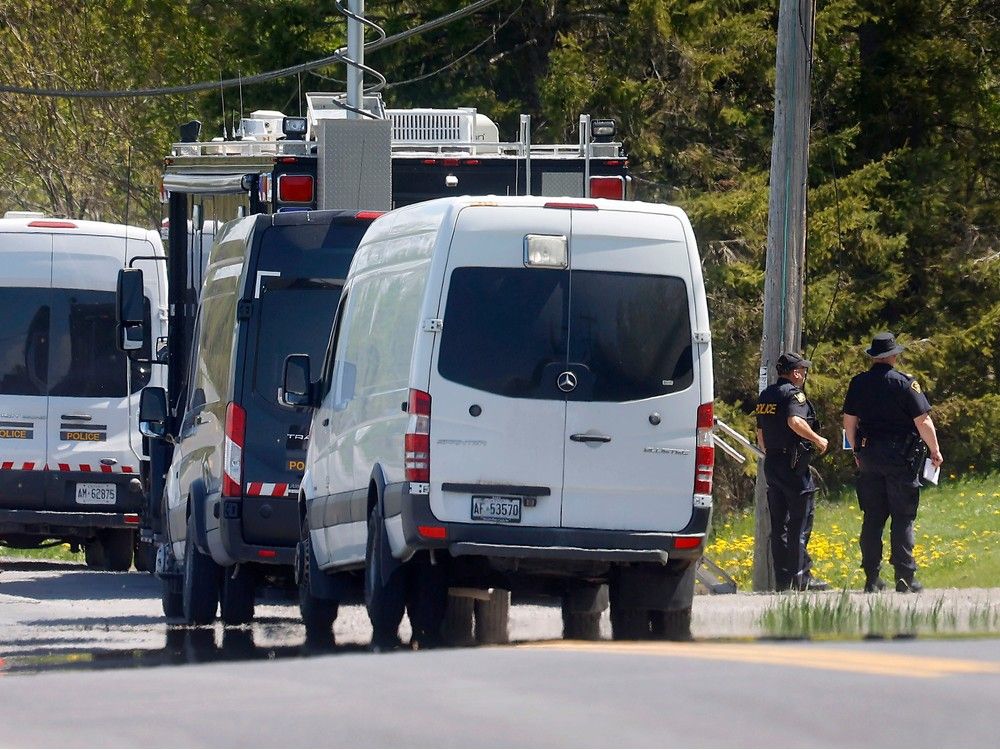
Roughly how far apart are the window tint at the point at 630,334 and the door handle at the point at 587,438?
0.19 meters

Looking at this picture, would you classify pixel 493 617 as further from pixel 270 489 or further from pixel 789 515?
pixel 789 515

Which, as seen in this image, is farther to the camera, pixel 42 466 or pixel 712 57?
pixel 712 57

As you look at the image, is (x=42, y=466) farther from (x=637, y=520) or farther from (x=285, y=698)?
(x=285, y=698)

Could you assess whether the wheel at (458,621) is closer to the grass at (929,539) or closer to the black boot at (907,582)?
Result: the black boot at (907,582)

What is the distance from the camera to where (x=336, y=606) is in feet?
41.3

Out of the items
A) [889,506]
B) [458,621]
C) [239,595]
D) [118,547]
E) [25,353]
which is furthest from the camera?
[118,547]

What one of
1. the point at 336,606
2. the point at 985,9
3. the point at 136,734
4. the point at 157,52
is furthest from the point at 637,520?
the point at 157,52

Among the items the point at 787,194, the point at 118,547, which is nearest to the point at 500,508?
the point at 787,194

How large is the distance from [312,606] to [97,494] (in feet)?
24.7

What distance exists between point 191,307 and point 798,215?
203 inches

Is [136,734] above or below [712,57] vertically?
below

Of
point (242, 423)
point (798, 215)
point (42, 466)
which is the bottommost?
point (42, 466)

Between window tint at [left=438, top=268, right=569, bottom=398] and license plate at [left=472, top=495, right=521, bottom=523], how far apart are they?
0.53 m

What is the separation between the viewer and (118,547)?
20562 millimetres
